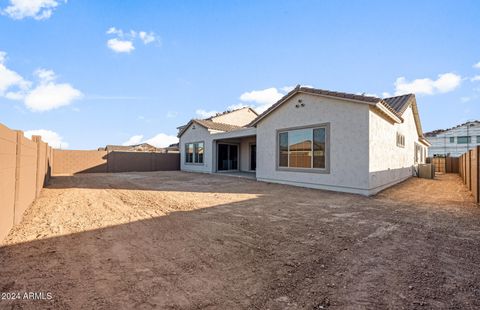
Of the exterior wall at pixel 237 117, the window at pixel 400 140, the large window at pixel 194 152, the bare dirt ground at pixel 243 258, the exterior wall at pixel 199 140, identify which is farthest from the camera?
the exterior wall at pixel 237 117

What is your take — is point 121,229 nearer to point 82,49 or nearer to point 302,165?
point 302,165

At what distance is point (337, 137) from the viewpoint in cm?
1016

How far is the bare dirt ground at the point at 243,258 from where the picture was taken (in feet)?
8.55

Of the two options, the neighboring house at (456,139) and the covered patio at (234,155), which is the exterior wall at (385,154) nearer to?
the covered patio at (234,155)

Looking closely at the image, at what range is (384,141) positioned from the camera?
36.1 ft

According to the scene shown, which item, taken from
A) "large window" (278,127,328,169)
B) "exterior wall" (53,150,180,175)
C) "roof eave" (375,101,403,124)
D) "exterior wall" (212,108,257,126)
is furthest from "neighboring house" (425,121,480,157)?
"exterior wall" (53,150,180,175)

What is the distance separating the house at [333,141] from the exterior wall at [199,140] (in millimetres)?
4115

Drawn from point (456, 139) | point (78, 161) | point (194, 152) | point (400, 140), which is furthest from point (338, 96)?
point (456, 139)

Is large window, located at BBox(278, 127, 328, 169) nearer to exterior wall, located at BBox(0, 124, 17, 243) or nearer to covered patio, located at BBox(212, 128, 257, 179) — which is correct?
covered patio, located at BBox(212, 128, 257, 179)

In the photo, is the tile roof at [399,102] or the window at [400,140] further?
the tile roof at [399,102]

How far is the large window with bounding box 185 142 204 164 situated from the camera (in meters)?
20.3

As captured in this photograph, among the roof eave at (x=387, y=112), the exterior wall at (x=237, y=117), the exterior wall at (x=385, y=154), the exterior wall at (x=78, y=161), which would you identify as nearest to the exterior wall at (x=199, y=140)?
the exterior wall at (x=237, y=117)

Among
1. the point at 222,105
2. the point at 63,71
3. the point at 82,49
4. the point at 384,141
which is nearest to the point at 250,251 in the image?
the point at 384,141

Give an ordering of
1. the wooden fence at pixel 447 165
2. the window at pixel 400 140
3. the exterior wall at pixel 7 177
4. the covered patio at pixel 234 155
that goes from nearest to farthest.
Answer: the exterior wall at pixel 7 177 < the window at pixel 400 140 < the covered patio at pixel 234 155 < the wooden fence at pixel 447 165
